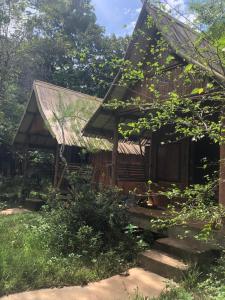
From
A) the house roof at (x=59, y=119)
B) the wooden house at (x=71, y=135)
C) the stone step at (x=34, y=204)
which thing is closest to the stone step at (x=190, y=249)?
the wooden house at (x=71, y=135)

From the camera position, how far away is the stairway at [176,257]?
5.82 meters

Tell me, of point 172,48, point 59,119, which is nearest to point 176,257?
point 172,48

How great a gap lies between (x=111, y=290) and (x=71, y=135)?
744 cm

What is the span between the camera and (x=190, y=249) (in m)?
6.20

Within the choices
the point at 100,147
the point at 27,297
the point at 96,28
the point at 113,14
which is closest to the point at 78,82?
the point at 96,28

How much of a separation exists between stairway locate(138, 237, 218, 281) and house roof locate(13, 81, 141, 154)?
226 inches

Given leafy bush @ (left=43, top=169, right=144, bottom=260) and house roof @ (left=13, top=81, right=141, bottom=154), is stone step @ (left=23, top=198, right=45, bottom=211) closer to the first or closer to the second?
house roof @ (left=13, top=81, right=141, bottom=154)

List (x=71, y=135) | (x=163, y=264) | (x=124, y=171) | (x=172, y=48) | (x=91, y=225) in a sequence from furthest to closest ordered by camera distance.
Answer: (x=71, y=135) < (x=124, y=171) < (x=91, y=225) < (x=163, y=264) < (x=172, y=48)

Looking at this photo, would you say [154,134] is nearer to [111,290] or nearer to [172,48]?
[172,48]

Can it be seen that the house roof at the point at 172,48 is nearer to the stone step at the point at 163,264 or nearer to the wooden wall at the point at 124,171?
the wooden wall at the point at 124,171

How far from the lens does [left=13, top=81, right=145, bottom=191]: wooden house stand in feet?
38.3

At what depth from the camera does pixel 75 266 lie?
5984mm

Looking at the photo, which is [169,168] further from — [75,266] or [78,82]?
[78,82]

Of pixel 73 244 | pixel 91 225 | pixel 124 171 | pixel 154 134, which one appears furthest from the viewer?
pixel 124 171
